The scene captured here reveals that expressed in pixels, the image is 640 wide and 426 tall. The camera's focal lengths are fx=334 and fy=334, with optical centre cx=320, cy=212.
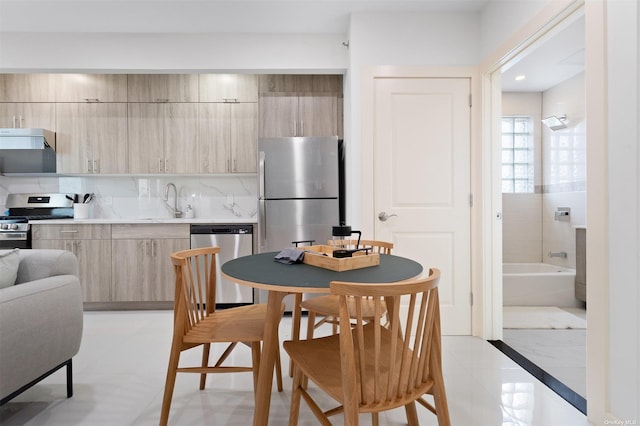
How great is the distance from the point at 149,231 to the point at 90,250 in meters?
0.61

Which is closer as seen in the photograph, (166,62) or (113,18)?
(113,18)

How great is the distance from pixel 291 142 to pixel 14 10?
2493 mm

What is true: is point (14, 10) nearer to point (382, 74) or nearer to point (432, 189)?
point (382, 74)

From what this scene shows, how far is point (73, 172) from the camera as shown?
3697 mm

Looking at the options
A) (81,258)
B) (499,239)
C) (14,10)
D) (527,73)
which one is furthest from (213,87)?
(527,73)

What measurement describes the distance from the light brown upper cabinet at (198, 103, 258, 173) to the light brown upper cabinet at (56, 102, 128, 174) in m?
0.89

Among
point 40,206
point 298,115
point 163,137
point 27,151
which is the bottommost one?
point 40,206

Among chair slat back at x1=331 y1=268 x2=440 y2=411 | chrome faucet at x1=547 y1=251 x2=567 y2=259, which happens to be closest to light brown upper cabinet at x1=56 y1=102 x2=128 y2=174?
chair slat back at x1=331 y1=268 x2=440 y2=411

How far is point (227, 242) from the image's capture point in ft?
11.0

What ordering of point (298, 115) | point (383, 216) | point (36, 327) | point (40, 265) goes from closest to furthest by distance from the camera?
1. point (36, 327)
2. point (40, 265)
3. point (383, 216)
4. point (298, 115)

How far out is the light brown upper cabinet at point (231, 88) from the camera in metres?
3.75

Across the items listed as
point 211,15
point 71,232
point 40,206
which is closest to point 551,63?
point 211,15

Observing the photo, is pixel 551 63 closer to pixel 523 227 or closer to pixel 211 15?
pixel 523 227

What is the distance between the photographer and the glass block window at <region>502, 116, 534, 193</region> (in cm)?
447
